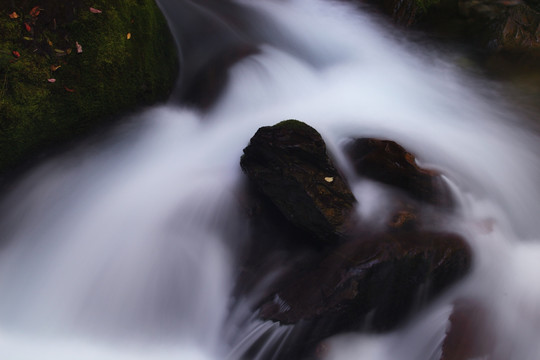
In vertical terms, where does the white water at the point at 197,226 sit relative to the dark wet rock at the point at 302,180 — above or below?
below

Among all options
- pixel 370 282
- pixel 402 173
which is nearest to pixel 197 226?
pixel 370 282

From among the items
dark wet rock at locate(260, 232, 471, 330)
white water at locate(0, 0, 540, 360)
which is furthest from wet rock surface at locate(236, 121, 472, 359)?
white water at locate(0, 0, 540, 360)

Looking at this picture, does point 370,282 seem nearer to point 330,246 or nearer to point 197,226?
point 330,246

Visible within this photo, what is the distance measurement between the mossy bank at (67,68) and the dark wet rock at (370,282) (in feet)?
8.89

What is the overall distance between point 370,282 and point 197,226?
1.78 meters

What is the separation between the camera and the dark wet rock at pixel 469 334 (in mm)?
3328

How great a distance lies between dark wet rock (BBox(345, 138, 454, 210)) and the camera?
4027 mm

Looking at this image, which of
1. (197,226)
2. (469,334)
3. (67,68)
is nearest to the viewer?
(469,334)

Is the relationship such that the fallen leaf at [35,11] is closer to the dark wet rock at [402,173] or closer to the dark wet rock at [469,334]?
the dark wet rock at [402,173]

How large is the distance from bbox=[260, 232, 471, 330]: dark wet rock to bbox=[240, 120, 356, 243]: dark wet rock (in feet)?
0.93

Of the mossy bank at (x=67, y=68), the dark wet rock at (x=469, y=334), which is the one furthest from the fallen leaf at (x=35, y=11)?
the dark wet rock at (x=469, y=334)

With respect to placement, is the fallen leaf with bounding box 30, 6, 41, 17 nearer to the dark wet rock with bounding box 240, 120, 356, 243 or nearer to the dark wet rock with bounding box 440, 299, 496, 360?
the dark wet rock with bounding box 240, 120, 356, 243

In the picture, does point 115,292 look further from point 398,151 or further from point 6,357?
point 398,151

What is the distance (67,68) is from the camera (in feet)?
12.7
